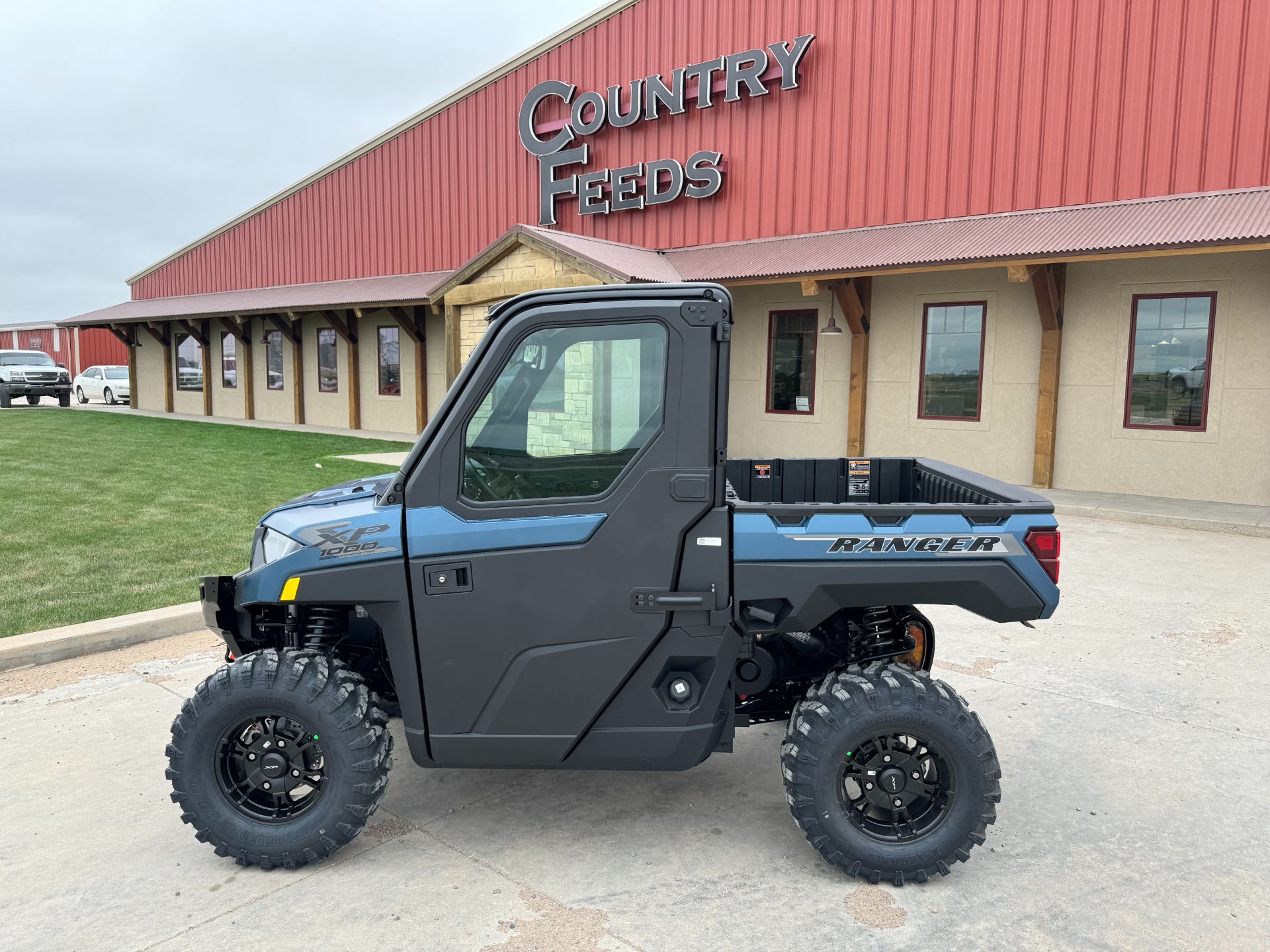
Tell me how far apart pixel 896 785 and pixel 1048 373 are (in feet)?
38.8

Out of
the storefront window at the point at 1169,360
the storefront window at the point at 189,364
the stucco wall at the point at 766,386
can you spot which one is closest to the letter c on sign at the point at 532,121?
the stucco wall at the point at 766,386

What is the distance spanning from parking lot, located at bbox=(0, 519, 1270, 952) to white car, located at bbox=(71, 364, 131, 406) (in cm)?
3664

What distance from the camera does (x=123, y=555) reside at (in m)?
8.16

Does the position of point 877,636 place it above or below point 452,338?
below

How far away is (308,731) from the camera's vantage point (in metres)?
3.31

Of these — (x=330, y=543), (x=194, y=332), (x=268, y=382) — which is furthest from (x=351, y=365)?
(x=330, y=543)

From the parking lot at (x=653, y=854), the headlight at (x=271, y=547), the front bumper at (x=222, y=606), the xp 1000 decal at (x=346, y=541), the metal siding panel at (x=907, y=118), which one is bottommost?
the parking lot at (x=653, y=854)

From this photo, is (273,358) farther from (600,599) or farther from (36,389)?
(600,599)

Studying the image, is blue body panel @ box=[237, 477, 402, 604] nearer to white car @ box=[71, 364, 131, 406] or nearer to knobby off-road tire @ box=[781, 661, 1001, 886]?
knobby off-road tire @ box=[781, 661, 1001, 886]

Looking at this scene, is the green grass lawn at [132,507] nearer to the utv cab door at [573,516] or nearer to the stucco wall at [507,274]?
the stucco wall at [507,274]

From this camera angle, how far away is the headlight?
3.42m

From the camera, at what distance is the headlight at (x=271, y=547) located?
3.42 metres

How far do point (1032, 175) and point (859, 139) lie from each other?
3083 mm

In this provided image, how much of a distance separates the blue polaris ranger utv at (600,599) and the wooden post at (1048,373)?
36.7 feet
